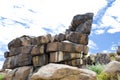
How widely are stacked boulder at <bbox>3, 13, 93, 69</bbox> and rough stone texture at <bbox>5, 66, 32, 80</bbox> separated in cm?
73

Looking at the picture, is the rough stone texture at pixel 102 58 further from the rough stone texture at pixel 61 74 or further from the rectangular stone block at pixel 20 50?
the rough stone texture at pixel 61 74

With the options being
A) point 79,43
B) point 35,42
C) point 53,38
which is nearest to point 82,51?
point 79,43

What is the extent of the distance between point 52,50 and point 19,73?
12.6 ft

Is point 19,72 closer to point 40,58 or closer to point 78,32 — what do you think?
point 40,58

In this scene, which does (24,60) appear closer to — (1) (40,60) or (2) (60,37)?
(1) (40,60)

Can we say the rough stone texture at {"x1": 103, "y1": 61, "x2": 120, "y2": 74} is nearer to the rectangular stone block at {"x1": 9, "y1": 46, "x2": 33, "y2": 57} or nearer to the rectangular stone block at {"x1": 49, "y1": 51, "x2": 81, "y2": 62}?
the rectangular stone block at {"x1": 49, "y1": 51, "x2": 81, "y2": 62}

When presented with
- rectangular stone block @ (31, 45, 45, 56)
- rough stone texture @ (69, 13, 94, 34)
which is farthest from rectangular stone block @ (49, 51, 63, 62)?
rough stone texture @ (69, 13, 94, 34)

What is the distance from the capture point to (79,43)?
2689 centimetres

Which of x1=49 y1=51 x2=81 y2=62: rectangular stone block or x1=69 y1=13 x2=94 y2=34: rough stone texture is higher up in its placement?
x1=69 y1=13 x2=94 y2=34: rough stone texture

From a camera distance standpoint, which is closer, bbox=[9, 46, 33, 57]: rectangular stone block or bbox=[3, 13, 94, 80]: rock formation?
bbox=[3, 13, 94, 80]: rock formation

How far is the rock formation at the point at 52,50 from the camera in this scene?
2612 cm

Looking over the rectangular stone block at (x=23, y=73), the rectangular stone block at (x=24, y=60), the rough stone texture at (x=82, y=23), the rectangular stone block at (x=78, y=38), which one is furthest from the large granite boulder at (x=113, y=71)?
the rectangular stone block at (x=24, y=60)

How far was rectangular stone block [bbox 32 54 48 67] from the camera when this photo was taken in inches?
1050

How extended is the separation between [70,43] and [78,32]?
1678 mm
